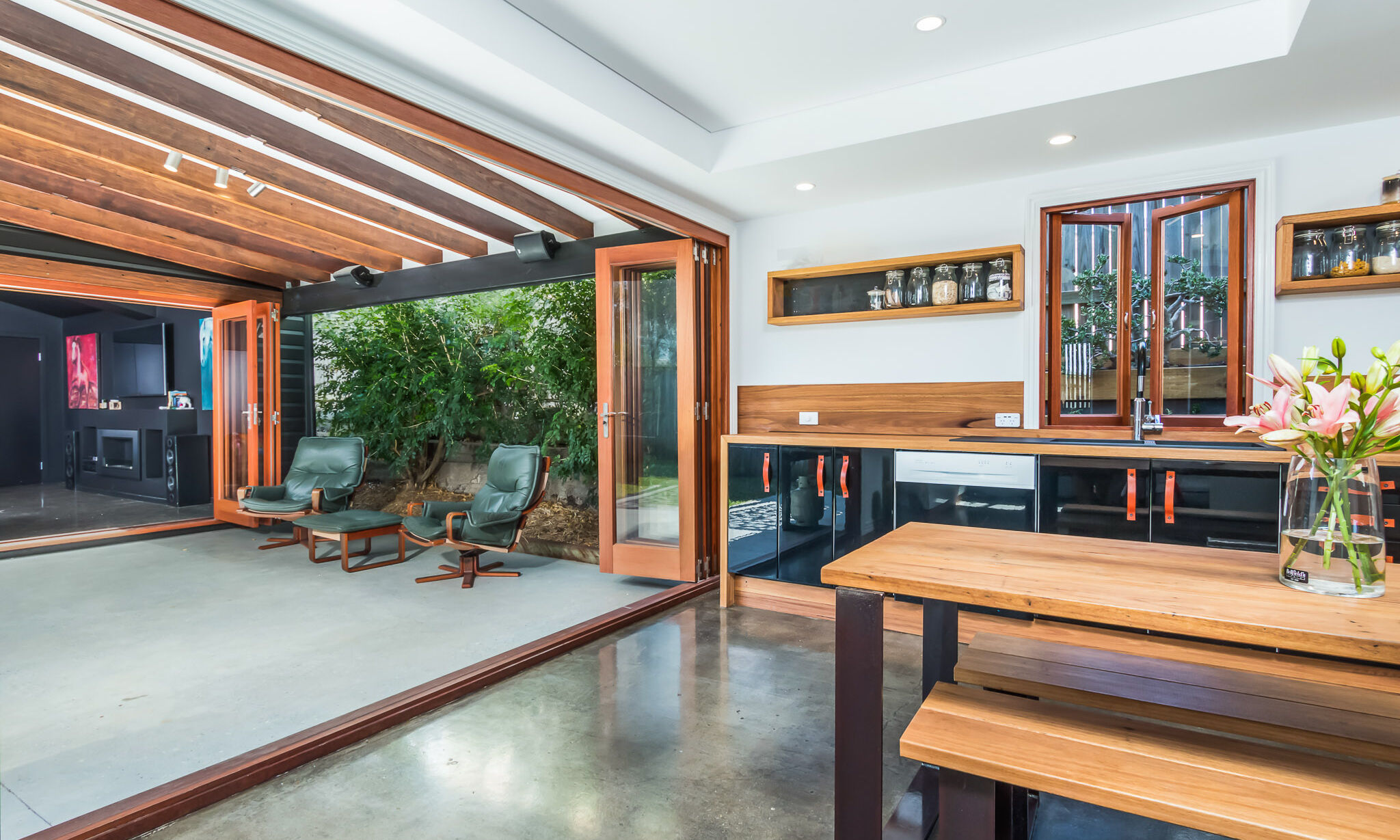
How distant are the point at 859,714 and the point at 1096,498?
2139 mm

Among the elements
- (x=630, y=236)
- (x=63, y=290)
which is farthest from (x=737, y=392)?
(x=63, y=290)

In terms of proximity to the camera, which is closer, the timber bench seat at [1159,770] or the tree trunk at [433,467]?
the timber bench seat at [1159,770]

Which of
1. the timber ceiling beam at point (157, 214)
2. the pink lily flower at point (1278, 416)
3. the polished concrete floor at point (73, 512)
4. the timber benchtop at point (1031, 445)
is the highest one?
the timber ceiling beam at point (157, 214)

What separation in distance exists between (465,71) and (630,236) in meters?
2.50

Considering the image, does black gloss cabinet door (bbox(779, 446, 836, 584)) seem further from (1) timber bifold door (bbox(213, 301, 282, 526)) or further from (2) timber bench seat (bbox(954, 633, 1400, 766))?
(1) timber bifold door (bbox(213, 301, 282, 526))

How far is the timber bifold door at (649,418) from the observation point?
468cm

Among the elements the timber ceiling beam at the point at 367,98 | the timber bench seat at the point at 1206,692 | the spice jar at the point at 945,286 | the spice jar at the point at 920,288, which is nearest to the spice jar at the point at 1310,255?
the spice jar at the point at 945,286

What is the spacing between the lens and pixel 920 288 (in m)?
4.12

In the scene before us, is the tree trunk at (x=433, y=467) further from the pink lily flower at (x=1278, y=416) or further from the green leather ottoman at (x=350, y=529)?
the pink lily flower at (x=1278, y=416)

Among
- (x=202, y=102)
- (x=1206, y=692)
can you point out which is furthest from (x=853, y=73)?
(x=202, y=102)

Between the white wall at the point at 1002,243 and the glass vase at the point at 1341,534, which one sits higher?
the white wall at the point at 1002,243

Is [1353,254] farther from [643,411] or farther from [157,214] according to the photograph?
[157,214]

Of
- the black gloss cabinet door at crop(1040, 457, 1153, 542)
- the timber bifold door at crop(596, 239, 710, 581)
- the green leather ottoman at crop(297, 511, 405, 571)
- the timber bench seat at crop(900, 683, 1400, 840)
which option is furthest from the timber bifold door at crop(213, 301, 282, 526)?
the timber bench seat at crop(900, 683, 1400, 840)

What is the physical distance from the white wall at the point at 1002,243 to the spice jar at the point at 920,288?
153 mm
